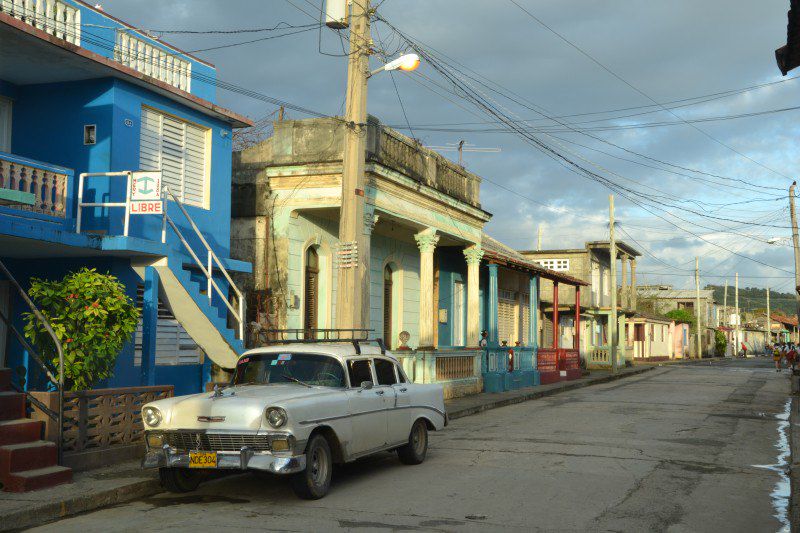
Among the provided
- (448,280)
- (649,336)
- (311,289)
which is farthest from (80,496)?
(649,336)

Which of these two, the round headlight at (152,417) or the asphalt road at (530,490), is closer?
the asphalt road at (530,490)

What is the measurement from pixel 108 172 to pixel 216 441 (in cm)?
629

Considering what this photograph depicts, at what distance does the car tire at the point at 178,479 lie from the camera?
28.8 feet

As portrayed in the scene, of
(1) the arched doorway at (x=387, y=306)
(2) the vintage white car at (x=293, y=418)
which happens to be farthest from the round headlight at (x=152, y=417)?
(1) the arched doorway at (x=387, y=306)

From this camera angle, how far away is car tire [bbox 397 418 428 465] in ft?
35.3

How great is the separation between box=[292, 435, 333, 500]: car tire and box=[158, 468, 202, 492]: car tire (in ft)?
4.25

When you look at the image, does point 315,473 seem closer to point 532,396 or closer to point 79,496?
point 79,496

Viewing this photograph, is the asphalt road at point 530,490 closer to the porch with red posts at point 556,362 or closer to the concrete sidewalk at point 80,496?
the concrete sidewalk at point 80,496

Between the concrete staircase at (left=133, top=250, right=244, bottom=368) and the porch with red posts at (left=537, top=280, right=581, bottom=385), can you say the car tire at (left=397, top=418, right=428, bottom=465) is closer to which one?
the concrete staircase at (left=133, top=250, right=244, bottom=368)

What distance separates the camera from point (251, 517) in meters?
7.73

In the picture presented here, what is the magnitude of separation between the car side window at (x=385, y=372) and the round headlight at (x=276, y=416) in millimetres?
2328

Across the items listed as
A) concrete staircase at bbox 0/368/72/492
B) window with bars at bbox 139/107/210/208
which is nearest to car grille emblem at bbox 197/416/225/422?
concrete staircase at bbox 0/368/72/492

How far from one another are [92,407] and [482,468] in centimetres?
497

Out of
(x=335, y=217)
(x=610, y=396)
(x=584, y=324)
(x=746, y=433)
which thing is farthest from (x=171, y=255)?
(x=584, y=324)
